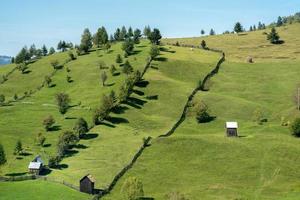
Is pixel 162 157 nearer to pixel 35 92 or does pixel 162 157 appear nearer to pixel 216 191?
pixel 216 191

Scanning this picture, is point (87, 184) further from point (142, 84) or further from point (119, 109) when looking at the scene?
point (142, 84)

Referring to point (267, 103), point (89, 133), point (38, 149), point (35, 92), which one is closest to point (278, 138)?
point (267, 103)

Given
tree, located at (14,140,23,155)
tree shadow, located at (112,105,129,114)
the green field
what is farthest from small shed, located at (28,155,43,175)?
tree shadow, located at (112,105,129,114)

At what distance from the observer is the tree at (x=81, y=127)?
5748 inches

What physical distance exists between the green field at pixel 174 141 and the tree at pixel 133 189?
5237mm

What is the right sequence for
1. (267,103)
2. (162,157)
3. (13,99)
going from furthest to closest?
(13,99) → (267,103) → (162,157)

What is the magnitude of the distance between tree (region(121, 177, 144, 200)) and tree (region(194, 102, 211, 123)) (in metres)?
56.0

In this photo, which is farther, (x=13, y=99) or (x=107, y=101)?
(x=13, y=99)

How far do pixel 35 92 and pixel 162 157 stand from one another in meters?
80.7

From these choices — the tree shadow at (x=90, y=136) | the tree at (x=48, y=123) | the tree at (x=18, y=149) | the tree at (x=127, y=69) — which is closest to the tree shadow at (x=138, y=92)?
the tree at (x=127, y=69)

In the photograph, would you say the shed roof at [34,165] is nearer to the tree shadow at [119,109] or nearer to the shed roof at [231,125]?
the tree shadow at [119,109]

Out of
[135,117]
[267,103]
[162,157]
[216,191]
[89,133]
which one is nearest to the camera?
[216,191]

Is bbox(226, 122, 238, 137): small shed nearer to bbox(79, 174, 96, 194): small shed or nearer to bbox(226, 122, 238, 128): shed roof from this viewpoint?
bbox(226, 122, 238, 128): shed roof

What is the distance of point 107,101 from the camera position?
162375mm
